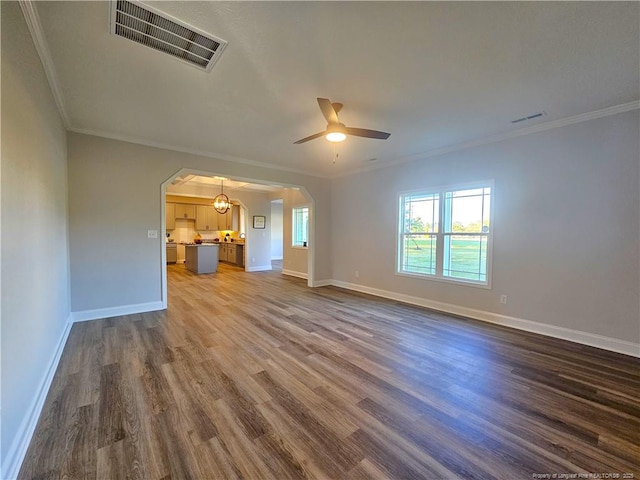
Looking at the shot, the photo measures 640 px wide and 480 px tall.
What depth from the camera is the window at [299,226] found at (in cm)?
823

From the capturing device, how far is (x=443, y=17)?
1765 millimetres

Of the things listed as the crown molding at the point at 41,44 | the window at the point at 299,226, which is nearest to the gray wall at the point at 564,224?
the window at the point at 299,226

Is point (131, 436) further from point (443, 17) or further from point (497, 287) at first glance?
point (497, 287)

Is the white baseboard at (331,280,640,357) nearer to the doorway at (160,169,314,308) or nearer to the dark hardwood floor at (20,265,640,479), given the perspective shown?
the dark hardwood floor at (20,265,640,479)

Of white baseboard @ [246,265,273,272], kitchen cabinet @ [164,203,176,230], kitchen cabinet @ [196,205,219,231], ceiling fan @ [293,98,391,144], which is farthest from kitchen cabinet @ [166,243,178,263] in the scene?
ceiling fan @ [293,98,391,144]

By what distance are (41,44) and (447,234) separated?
16.8ft

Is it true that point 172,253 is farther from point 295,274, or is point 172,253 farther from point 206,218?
point 295,274

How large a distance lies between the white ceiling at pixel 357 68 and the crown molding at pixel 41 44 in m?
0.04

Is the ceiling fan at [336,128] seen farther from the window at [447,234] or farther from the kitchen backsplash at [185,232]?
the kitchen backsplash at [185,232]

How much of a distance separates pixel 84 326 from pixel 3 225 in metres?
3.03

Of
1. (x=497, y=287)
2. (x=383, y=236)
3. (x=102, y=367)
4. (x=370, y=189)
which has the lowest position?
(x=102, y=367)

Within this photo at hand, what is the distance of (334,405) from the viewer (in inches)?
81.3

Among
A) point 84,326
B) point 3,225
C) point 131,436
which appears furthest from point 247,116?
point 84,326

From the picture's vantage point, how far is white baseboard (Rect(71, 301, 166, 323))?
387cm
